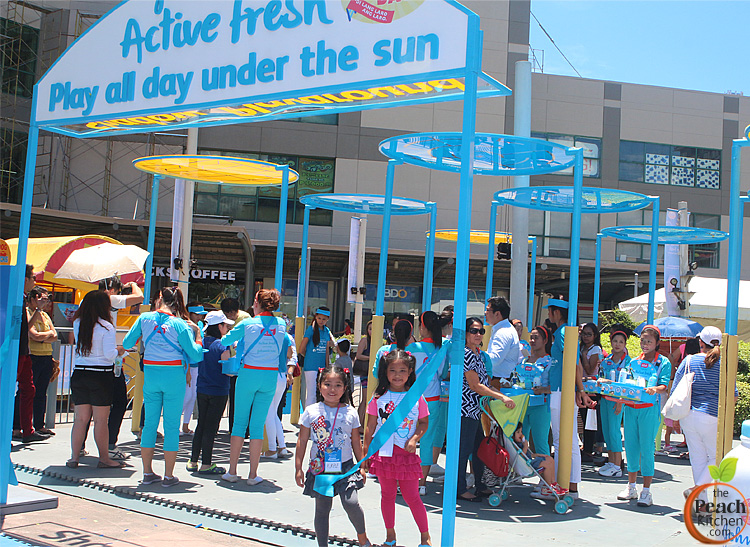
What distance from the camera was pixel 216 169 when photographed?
9641 millimetres

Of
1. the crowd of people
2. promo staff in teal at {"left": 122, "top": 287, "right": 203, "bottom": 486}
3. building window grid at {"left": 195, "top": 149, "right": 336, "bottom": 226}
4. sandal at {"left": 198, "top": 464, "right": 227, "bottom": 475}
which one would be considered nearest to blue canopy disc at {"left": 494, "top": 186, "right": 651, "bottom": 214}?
the crowd of people

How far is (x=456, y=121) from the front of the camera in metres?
26.1

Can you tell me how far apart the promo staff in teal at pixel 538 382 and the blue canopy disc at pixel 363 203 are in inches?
130

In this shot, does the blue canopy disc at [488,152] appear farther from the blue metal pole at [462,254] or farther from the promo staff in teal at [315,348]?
the promo staff in teal at [315,348]

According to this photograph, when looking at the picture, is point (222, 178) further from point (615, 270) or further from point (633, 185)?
point (633, 185)

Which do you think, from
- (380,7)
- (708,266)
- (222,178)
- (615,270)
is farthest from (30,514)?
(708,266)

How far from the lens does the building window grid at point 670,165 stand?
28.3 meters

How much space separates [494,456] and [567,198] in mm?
4046

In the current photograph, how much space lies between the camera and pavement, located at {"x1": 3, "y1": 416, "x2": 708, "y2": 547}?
18.3 feet

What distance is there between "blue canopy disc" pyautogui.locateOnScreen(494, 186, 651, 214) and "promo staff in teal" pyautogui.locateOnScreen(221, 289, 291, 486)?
3.31m

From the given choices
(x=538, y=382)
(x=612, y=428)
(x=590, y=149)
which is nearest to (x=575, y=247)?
(x=538, y=382)

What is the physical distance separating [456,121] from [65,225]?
13472mm

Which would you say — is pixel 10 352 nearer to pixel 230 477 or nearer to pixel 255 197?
pixel 230 477

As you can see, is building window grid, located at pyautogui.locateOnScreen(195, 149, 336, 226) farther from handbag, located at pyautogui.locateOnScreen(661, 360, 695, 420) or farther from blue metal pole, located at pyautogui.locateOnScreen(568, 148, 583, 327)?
handbag, located at pyautogui.locateOnScreen(661, 360, 695, 420)
